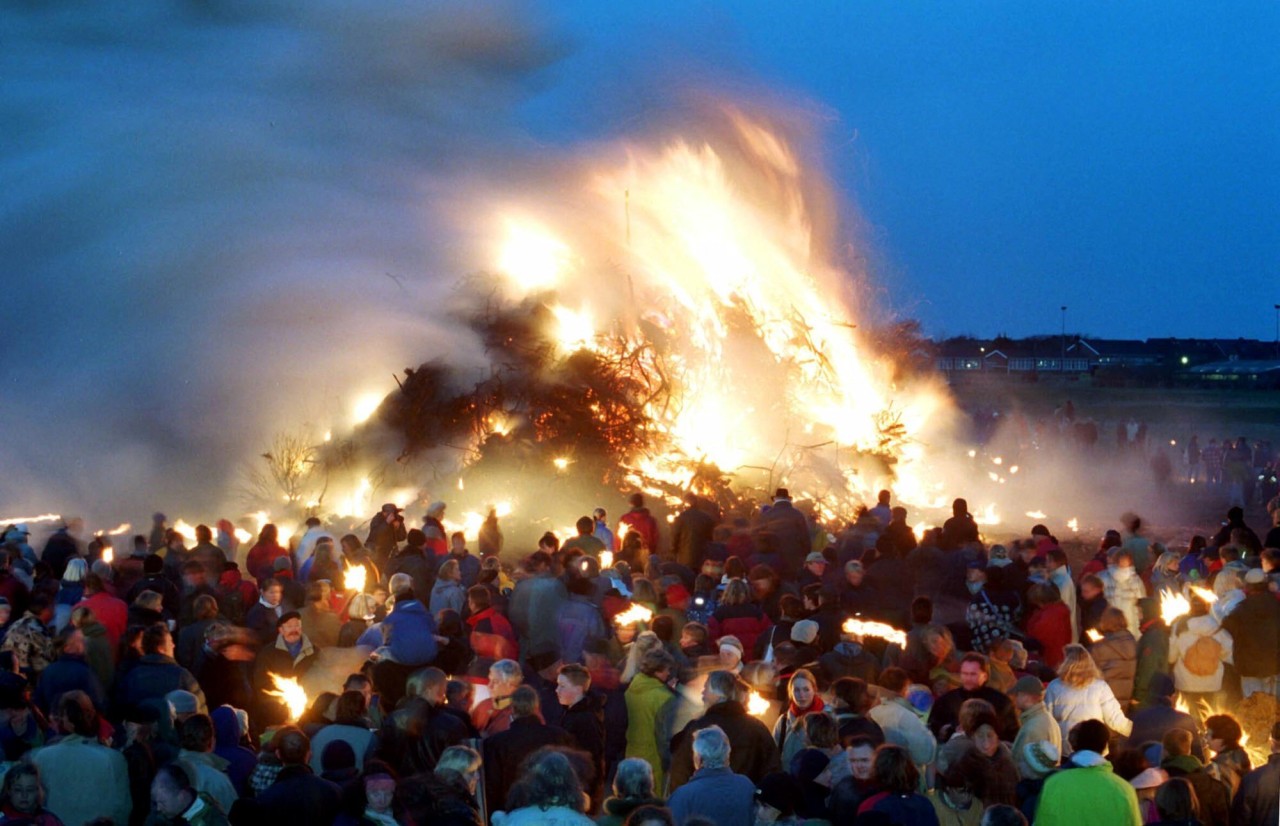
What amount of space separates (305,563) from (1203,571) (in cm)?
799

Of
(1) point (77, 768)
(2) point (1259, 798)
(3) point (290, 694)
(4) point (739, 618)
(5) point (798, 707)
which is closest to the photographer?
(2) point (1259, 798)

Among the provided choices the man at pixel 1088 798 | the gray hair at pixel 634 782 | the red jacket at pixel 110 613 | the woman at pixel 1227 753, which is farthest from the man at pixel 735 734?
the red jacket at pixel 110 613

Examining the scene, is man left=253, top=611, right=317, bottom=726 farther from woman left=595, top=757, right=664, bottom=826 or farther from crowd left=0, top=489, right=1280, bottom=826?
woman left=595, top=757, right=664, bottom=826

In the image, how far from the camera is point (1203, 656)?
27.9ft

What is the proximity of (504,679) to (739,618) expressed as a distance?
2.70 metres

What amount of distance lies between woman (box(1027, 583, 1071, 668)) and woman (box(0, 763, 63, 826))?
642cm

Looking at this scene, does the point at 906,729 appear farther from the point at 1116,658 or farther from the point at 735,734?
the point at 1116,658

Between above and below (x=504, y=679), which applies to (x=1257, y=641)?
above

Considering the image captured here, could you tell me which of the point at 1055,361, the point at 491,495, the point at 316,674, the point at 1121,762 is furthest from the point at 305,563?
the point at 1055,361

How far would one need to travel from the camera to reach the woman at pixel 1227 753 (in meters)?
5.94

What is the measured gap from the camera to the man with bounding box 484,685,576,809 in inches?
234

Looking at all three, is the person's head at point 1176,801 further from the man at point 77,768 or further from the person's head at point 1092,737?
the man at point 77,768

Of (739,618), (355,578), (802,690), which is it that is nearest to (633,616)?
(739,618)

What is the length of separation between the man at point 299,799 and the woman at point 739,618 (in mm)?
3756
